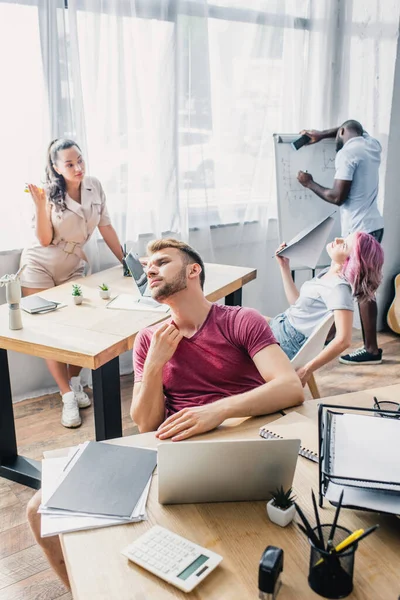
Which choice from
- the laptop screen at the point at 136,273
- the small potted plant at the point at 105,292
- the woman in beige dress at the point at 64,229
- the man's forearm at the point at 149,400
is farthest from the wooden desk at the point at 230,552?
the woman in beige dress at the point at 64,229

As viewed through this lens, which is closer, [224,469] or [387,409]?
[224,469]

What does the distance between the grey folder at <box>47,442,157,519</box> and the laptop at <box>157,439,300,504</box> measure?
0.27 feet

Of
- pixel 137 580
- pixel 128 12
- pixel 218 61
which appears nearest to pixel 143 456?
pixel 137 580

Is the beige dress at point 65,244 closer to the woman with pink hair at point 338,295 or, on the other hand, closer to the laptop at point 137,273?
the laptop at point 137,273

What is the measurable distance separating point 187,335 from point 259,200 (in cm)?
253

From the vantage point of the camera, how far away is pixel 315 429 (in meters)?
1.44

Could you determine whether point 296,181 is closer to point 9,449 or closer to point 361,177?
point 361,177

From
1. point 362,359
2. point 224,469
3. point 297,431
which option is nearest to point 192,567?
point 224,469

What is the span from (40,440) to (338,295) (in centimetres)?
162

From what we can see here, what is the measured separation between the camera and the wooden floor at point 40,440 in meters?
1.96

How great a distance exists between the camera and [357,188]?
374 centimetres

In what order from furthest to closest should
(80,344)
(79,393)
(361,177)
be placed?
(361,177)
(79,393)
(80,344)

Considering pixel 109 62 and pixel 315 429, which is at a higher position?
pixel 109 62

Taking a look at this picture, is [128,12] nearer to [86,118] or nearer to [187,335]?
[86,118]
